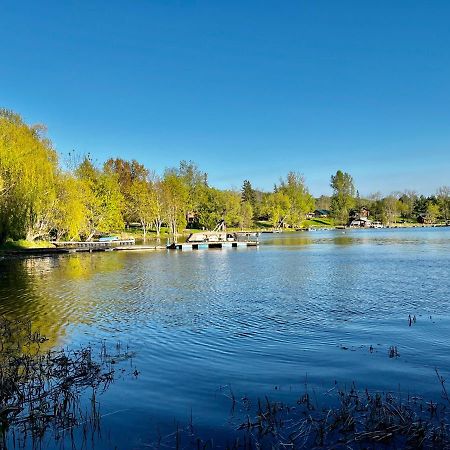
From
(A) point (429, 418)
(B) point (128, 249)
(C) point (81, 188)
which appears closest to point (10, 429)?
(A) point (429, 418)

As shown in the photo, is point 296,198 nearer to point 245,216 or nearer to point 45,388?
point 245,216

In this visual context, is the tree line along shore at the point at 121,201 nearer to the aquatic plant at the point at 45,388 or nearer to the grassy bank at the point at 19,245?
the grassy bank at the point at 19,245

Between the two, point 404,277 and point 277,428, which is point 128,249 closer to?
point 404,277

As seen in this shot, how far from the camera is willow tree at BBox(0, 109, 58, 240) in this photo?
2004 inches

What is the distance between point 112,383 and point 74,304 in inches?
513

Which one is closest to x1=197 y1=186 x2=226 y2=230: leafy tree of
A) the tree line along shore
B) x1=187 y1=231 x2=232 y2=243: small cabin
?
the tree line along shore

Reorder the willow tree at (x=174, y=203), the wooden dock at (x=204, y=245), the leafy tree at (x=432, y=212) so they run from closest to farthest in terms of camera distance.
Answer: the wooden dock at (x=204, y=245) < the willow tree at (x=174, y=203) < the leafy tree at (x=432, y=212)

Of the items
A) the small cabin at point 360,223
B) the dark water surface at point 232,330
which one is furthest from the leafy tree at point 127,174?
the small cabin at point 360,223

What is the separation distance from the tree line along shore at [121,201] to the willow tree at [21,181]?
110 millimetres

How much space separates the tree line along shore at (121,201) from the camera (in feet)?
174

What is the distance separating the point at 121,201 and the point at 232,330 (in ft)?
286

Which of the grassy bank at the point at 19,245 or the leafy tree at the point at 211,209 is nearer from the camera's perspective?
the grassy bank at the point at 19,245

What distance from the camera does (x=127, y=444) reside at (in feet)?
26.4

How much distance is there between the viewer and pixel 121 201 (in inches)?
3947
